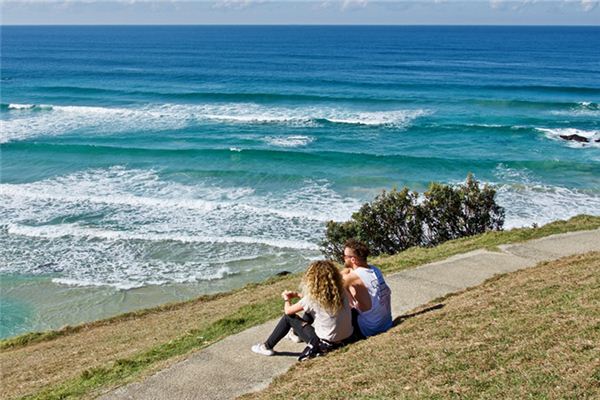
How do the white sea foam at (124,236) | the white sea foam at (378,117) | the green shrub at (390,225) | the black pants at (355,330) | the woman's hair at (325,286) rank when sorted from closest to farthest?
the woman's hair at (325,286) < the black pants at (355,330) < the green shrub at (390,225) < the white sea foam at (124,236) < the white sea foam at (378,117)

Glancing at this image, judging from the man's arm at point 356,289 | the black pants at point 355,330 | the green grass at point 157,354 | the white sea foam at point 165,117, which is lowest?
the white sea foam at point 165,117

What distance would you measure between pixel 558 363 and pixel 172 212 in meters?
19.8

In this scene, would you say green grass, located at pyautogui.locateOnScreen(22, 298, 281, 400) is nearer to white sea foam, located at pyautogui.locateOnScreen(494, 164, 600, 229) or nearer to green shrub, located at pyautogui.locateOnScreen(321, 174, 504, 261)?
green shrub, located at pyautogui.locateOnScreen(321, 174, 504, 261)

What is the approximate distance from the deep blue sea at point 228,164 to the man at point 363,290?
33.2ft

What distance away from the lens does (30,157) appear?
33.6 meters

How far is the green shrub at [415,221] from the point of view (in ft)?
55.0

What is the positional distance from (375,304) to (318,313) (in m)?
0.84

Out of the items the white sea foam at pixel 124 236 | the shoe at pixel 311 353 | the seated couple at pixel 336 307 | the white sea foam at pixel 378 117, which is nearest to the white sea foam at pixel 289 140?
the white sea foam at pixel 378 117

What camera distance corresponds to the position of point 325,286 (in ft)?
25.1

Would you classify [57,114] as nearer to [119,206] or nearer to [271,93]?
[271,93]

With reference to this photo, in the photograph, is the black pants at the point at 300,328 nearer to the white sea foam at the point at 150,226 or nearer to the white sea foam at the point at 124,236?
the white sea foam at the point at 150,226

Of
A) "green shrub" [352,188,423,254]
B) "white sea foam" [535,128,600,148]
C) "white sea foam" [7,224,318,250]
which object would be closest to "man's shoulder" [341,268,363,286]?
"green shrub" [352,188,423,254]

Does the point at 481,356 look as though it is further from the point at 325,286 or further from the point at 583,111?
the point at 583,111

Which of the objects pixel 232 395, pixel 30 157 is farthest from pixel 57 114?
pixel 232 395
